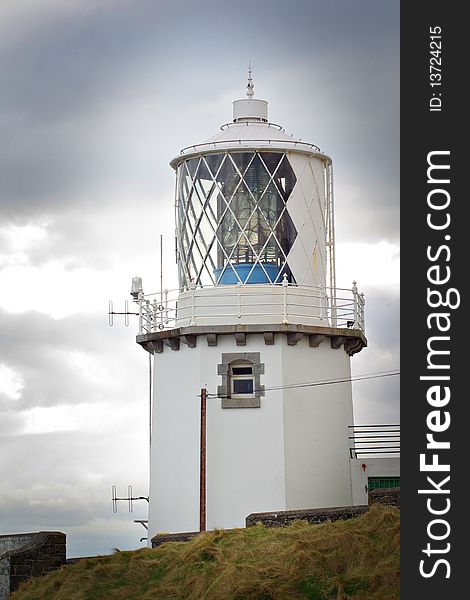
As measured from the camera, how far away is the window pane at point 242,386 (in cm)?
2522

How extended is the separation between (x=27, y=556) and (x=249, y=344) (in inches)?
228

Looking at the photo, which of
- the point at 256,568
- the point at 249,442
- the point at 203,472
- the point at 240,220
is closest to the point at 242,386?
the point at 249,442

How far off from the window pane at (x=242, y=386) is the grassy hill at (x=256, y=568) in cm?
463

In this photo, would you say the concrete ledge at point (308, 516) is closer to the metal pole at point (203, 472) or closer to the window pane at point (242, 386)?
the metal pole at point (203, 472)

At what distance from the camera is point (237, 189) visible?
25359mm

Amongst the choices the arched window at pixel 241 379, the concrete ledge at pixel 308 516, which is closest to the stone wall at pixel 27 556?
the concrete ledge at pixel 308 516

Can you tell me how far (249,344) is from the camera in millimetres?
25125

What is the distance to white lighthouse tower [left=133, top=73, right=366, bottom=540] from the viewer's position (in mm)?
24969

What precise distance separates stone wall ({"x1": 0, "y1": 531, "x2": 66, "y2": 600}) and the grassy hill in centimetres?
37

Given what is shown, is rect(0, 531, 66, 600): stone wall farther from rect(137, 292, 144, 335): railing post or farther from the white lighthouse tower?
rect(137, 292, 144, 335): railing post

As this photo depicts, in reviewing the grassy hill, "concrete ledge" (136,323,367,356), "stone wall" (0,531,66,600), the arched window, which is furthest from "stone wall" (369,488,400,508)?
"stone wall" (0,531,66,600)

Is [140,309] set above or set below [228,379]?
above

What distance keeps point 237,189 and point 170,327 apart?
2968mm

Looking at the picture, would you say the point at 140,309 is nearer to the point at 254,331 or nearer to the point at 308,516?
the point at 254,331
